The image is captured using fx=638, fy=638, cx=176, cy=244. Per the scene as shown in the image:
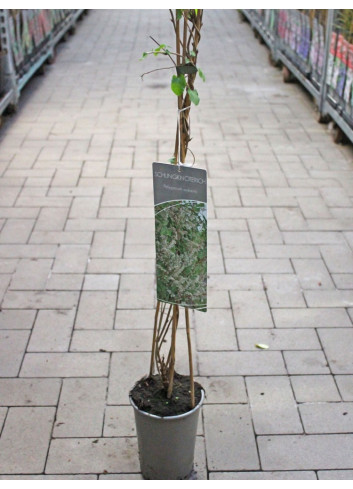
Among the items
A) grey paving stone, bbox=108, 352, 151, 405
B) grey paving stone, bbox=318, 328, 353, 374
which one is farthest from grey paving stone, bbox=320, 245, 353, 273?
grey paving stone, bbox=108, 352, 151, 405

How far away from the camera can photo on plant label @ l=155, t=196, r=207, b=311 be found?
8.16 ft

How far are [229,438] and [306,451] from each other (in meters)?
0.37

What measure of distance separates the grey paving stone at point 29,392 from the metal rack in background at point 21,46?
16.1 ft

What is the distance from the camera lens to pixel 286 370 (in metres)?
3.58

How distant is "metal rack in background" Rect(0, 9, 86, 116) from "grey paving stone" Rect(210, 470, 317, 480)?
5.85 metres

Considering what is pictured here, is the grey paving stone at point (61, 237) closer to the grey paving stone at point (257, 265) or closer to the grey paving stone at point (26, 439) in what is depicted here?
Answer: the grey paving stone at point (257, 265)

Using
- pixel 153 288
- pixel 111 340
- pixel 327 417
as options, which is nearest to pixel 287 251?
pixel 153 288

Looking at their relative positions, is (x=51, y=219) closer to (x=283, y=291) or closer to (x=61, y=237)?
(x=61, y=237)

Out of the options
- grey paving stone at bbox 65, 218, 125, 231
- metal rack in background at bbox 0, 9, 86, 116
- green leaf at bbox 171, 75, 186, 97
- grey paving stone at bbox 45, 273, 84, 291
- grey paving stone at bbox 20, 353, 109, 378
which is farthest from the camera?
→ metal rack in background at bbox 0, 9, 86, 116

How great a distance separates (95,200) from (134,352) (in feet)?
7.80

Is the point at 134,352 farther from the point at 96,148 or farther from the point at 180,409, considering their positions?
the point at 96,148

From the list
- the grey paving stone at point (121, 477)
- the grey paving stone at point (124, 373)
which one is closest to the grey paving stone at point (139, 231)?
the grey paving stone at point (124, 373)

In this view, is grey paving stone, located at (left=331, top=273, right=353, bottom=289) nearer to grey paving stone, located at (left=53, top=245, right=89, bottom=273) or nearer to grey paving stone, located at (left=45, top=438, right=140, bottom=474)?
grey paving stone, located at (left=53, top=245, right=89, bottom=273)

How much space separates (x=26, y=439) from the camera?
10.1ft
